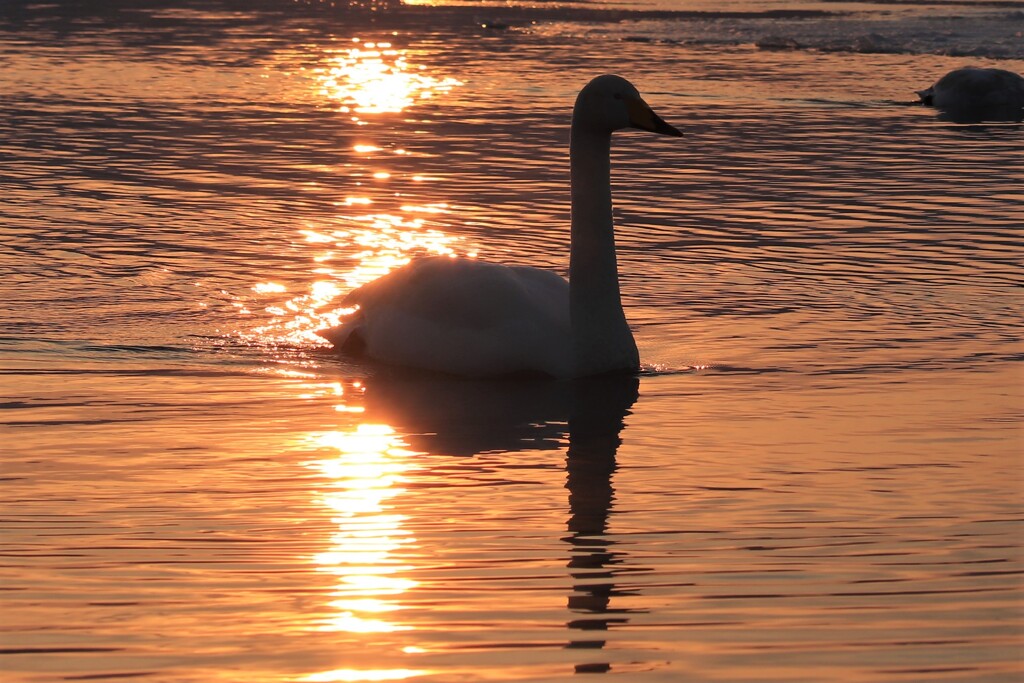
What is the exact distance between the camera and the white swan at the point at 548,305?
8406 millimetres

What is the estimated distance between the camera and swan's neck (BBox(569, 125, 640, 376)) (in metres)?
8.41

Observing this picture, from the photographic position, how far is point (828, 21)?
35.8 metres

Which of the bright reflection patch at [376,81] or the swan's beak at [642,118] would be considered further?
the bright reflection patch at [376,81]

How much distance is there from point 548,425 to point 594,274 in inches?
41.6

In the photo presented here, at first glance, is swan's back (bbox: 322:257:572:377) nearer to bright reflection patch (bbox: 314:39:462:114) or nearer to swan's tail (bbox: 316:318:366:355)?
swan's tail (bbox: 316:318:366:355)

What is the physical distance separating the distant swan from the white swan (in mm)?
13086

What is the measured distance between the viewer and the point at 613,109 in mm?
8539

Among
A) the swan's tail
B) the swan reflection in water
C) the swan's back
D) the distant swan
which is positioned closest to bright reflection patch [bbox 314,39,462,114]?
the distant swan

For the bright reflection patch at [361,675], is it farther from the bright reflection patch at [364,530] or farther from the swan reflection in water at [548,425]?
the swan reflection in water at [548,425]

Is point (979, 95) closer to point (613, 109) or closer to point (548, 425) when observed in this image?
point (613, 109)

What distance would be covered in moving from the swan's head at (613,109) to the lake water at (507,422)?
1.18 meters

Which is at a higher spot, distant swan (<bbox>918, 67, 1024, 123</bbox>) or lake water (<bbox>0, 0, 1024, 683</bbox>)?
lake water (<bbox>0, 0, 1024, 683</bbox>)

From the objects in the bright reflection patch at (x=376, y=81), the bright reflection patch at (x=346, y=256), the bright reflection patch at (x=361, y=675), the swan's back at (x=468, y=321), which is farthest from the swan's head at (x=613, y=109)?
the bright reflection patch at (x=376, y=81)

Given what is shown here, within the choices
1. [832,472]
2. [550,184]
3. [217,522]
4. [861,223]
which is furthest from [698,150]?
[217,522]
